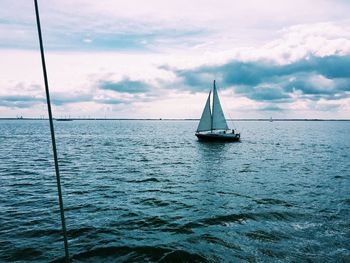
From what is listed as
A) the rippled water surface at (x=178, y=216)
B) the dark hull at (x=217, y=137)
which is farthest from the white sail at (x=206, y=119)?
the rippled water surface at (x=178, y=216)

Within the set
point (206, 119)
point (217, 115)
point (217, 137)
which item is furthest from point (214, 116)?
point (217, 137)

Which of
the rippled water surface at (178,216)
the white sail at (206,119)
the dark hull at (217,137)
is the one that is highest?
the white sail at (206,119)

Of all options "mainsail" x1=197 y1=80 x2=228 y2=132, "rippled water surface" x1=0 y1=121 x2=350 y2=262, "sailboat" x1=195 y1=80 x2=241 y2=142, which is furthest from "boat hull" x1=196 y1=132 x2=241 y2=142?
"rippled water surface" x1=0 y1=121 x2=350 y2=262

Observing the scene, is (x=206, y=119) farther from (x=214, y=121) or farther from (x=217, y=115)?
(x=217, y=115)

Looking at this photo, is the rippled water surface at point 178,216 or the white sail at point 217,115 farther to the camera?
the white sail at point 217,115

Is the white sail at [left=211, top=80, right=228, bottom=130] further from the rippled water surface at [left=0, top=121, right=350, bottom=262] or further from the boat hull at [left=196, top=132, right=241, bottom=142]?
the rippled water surface at [left=0, top=121, right=350, bottom=262]

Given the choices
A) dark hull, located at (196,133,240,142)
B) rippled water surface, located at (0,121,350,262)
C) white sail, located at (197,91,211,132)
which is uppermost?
white sail, located at (197,91,211,132)

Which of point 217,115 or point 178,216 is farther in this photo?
point 217,115

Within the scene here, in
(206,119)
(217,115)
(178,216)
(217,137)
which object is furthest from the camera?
(206,119)

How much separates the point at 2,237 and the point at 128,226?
653 cm

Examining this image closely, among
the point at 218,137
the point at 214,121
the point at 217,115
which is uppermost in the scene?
the point at 217,115

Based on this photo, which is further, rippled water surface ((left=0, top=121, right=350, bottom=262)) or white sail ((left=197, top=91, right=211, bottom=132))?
white sail ((left=197, top=91, right=211, bottom=132))

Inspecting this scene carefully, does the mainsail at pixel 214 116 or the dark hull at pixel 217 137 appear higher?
the mainsail at pixel 214 116

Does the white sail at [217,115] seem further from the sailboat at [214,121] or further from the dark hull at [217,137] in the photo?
the dark hull at [217,137]
